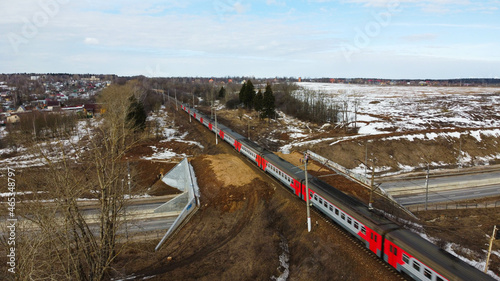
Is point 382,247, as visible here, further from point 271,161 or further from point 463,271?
point 271,161

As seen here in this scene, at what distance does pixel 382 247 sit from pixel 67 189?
17.5 metres

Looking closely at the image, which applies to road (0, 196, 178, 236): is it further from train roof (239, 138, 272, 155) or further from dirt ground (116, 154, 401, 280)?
train roof (239, 138, 272, 155)

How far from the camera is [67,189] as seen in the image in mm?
12359

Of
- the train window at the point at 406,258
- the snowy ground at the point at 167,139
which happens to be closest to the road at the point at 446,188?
the train window at the point at 406,258

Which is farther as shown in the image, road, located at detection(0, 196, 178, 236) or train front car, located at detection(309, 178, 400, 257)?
road, located at detection(0, 196, 178, 236)

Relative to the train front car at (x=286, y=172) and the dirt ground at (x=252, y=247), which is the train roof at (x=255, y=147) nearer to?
the train front car at (x=286, y=172)

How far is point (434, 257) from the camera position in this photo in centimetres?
1438

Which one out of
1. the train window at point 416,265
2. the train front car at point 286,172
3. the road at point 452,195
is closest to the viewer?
the train window at point 416,265

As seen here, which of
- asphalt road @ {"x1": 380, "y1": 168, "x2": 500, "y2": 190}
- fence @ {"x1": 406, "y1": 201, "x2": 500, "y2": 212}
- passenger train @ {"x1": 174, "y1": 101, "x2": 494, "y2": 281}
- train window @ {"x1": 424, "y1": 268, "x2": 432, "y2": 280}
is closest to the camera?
passenger train @ {"x1": 174, "y1": 101, "x2": 494, "y2": 281}

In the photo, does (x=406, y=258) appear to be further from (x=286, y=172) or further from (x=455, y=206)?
(x=455, y=206)

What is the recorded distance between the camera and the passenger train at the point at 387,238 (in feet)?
45.0

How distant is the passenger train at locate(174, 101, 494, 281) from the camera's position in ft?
45.0

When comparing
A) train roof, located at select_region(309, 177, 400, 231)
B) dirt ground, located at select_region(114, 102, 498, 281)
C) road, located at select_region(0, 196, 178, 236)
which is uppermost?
train roof, located at select_region(309, 177, 400, 231)

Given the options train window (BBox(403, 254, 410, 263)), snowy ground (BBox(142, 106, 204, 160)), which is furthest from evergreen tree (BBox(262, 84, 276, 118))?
train window (BBox(403, 254, 410, 263))
